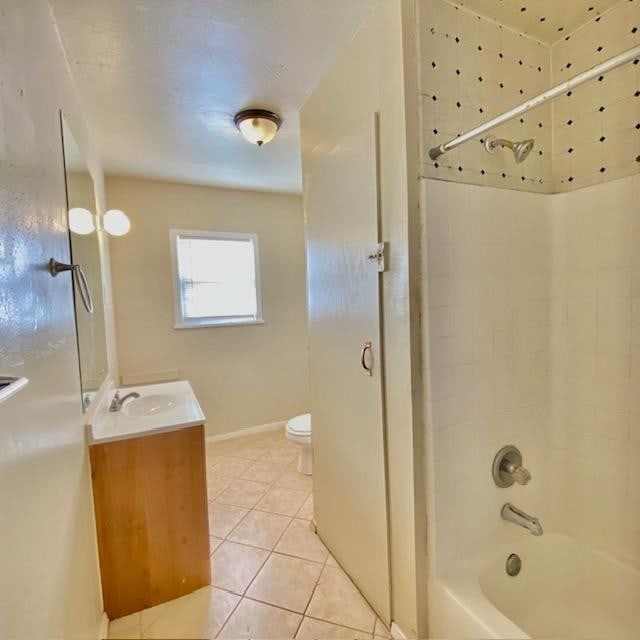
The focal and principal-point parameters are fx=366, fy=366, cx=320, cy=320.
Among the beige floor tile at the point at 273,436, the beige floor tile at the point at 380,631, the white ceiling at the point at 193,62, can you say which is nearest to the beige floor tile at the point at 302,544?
the beige floor tile at the point at 380,631

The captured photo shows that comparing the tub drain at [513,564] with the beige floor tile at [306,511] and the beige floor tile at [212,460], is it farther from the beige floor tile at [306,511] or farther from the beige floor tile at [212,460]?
the beige floor tile at [212,460]

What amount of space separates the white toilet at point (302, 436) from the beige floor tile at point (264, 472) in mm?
164

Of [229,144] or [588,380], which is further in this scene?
[229,144]

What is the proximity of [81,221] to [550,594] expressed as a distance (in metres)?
2.41

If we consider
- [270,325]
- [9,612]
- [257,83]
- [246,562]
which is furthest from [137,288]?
[9,612]

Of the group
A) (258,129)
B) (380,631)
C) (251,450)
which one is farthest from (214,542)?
(258,129)

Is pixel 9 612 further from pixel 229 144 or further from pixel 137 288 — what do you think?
pixel 137 288

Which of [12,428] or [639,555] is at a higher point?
[12,428]

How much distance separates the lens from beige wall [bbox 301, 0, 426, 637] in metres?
1.20

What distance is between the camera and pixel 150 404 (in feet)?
6.70

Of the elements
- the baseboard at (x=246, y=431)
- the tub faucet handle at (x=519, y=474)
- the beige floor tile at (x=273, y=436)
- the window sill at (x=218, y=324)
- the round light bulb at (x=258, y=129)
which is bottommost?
the beige floor tile at (x=273, y=436)

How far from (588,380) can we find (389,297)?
0.86 metres

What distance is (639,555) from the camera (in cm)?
129

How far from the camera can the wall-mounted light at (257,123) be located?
1.91 metres
